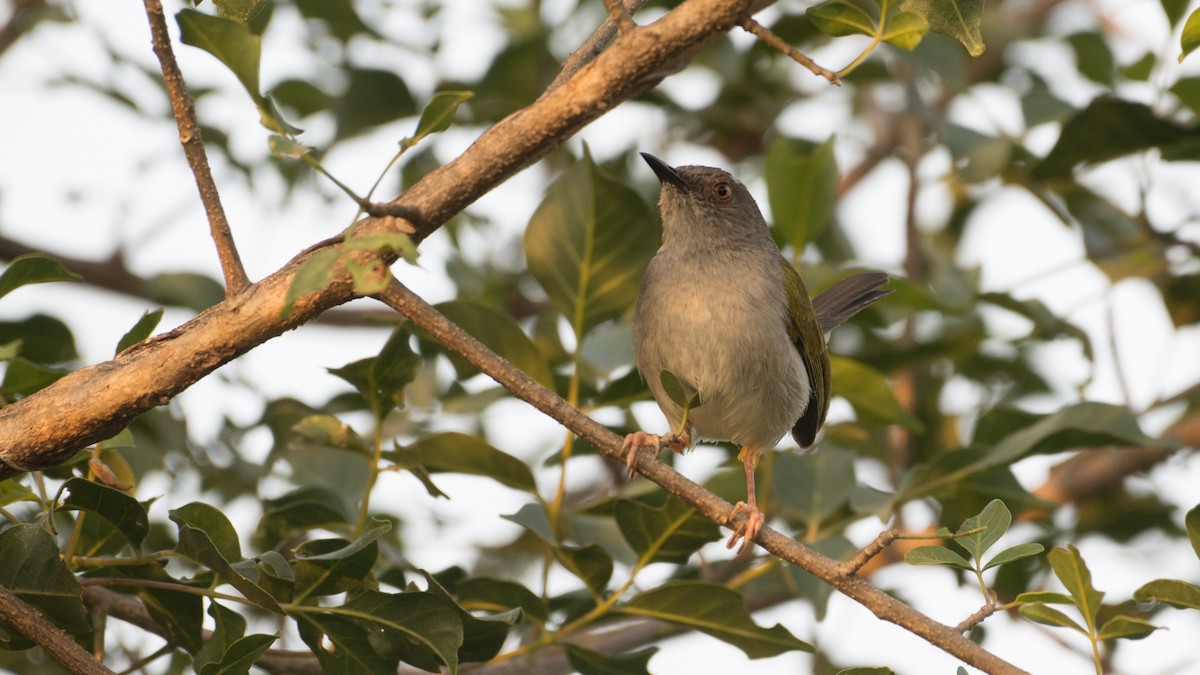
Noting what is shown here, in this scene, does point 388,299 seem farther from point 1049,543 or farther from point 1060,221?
point 1060,221

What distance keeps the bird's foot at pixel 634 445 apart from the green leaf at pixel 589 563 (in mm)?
249

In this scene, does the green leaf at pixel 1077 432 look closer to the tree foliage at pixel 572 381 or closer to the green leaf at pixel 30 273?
the tree foliage at pixel 572 381

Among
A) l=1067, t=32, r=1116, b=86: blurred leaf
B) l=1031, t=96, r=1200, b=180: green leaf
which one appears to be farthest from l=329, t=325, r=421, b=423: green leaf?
l=1067, t=32, r=1116, b=86: blurred leaf

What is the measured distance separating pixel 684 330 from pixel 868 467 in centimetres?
189

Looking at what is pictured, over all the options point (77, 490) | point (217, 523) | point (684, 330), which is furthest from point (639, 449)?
point (684, 330)

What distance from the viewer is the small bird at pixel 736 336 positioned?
4629 mm

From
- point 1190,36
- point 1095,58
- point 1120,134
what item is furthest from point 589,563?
point 1095,58

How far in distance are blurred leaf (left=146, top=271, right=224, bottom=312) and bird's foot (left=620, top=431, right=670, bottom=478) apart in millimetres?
1747

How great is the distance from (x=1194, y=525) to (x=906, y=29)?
1.34 metres

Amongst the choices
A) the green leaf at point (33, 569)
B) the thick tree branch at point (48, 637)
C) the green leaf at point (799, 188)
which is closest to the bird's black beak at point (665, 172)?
the green leaf at point (799, 188)

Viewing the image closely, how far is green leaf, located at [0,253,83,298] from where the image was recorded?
3059 mm

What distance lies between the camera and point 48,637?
8.58 feet

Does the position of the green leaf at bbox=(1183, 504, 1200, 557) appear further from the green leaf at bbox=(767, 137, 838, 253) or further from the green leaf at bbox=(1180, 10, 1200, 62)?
the green leaf at bbox=(767, 137, 838, 253)

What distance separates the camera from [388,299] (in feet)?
8.91
